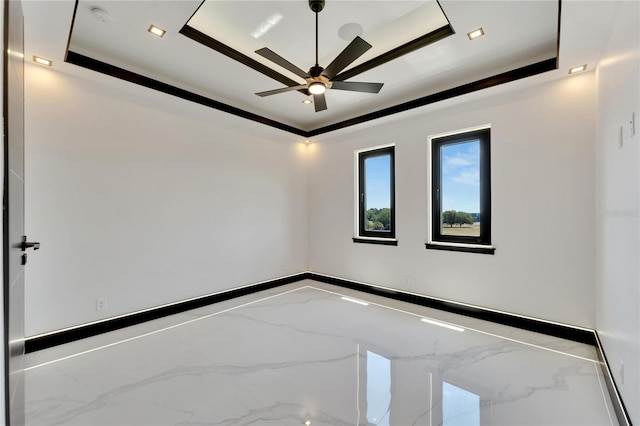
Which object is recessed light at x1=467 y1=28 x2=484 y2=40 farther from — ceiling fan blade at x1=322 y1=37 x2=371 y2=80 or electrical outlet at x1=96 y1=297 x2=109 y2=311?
electrical outlet at x1=96 y1=297 x2=109 y2=311

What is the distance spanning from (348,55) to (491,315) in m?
3.02

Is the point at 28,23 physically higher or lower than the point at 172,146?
higher

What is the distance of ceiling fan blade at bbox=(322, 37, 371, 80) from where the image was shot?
2004 millimetres

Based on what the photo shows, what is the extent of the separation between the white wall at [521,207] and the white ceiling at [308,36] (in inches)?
13.0

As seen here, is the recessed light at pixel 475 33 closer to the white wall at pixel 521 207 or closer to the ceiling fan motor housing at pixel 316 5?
the white wall at pixel 521 207

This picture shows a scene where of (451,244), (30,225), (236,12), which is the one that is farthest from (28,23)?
(451,244)

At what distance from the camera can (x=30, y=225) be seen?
8.07 feet

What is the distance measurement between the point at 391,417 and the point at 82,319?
290 centimetres

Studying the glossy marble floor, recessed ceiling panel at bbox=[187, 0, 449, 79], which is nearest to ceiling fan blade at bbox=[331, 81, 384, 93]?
recessed ceiling panel at bbox=[187, 0, 449, 79]

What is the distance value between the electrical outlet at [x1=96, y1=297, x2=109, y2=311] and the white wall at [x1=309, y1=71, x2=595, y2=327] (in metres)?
3.31

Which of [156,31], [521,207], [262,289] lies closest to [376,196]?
[521,207]

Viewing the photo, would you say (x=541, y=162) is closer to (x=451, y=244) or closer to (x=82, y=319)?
(x=451, y=244)

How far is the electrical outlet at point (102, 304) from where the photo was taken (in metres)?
2.83

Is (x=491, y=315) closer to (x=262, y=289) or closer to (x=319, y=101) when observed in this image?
(x=319, y=101)
